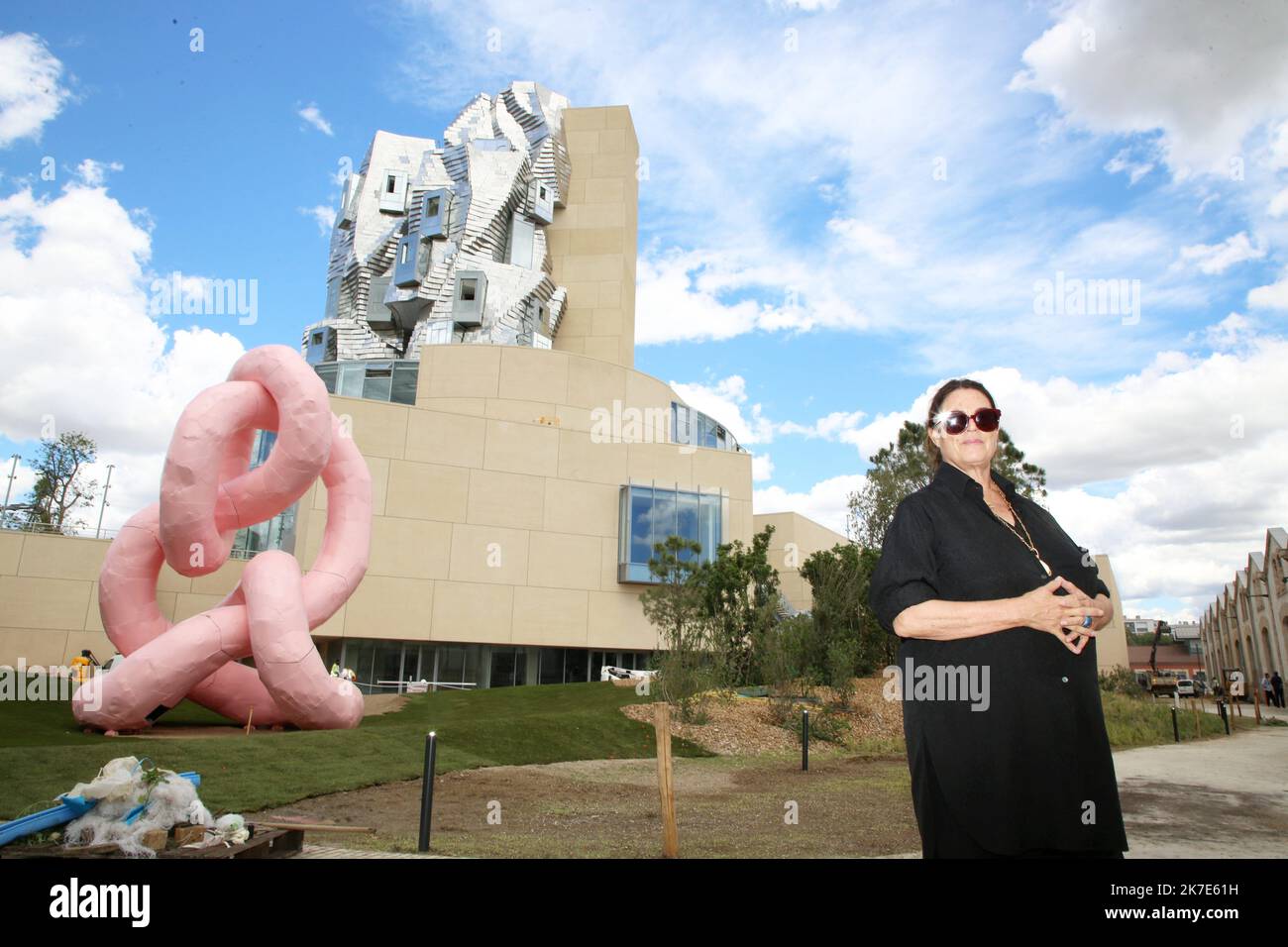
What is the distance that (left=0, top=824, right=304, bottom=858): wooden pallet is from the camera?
207 inches

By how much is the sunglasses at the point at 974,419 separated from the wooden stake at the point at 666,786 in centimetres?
455

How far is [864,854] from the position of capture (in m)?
7.21

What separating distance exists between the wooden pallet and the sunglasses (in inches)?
212

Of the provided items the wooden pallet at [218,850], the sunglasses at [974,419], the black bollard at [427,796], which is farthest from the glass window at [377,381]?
the sunglasses at [974,419]

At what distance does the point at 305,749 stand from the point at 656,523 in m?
24.2

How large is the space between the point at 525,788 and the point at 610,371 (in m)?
30.5

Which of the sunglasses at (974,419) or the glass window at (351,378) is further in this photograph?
the glass window at (351,378)

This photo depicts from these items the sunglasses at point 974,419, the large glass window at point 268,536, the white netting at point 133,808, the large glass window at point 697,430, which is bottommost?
the white netting at point 133,808

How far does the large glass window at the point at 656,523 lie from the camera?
36.1 meters

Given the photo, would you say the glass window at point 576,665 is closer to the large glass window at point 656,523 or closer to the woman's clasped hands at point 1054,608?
the large glass window at point 656,523

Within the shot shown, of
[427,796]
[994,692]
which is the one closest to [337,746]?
[427,796]

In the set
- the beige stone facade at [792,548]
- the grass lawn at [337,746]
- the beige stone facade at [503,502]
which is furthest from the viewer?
the beige stone facade at [792,548]

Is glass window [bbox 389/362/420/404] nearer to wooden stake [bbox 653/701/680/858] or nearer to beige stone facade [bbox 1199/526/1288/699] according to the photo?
wooden stake [bbox 653/701/680/858]
